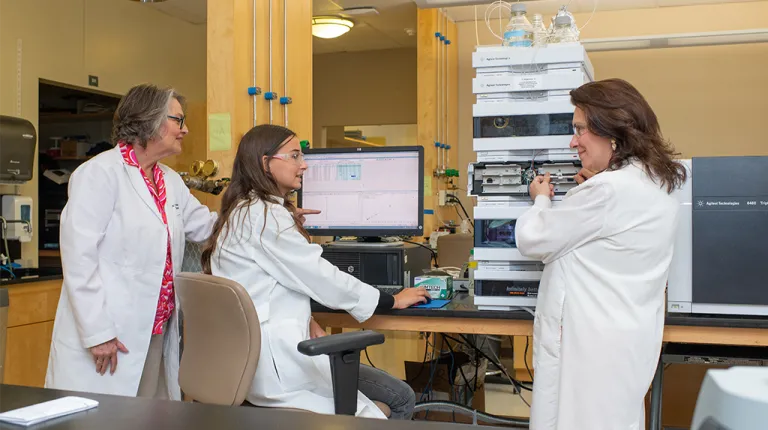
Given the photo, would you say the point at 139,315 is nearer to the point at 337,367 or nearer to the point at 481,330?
the point at 337,367

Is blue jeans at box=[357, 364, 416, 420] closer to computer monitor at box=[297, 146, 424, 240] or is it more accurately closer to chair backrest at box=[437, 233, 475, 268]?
computer monitor at box=[297, 146, 424, 240]

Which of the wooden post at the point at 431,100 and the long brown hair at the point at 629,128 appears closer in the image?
the long brown hair at the point at 629,128

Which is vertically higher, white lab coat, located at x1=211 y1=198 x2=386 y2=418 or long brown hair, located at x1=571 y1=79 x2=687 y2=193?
long brown hair, located at x1=571 y1=79 x2=687 y2=193

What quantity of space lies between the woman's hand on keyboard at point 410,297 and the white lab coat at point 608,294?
50 cm

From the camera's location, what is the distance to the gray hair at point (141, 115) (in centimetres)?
216

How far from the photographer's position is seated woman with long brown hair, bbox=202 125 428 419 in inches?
70.4

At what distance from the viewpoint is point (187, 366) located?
5.89 ft

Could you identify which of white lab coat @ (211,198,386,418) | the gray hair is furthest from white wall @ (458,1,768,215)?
white lab coat @ (211,198,386,418)

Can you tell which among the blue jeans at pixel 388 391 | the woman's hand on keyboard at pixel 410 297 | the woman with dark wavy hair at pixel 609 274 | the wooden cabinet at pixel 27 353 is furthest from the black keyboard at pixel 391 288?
the wooden cabinet at pixel 27 353

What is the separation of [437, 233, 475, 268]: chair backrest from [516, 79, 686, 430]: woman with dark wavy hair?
2.88 meters

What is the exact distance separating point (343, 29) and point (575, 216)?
4891mm

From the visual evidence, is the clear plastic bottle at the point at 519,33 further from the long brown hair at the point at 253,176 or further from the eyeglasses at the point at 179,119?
the eyeglasses at the point at 179,119

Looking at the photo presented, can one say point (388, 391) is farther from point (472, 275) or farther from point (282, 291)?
point (472, 275)

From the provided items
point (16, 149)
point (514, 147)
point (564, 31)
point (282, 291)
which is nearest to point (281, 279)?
point (282, 291)
